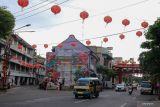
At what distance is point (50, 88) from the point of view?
229ft

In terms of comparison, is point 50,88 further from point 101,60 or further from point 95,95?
point 101,60

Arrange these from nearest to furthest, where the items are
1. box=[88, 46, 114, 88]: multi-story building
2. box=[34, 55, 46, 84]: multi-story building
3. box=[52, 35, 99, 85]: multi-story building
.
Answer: box=[52, 35, 99, 85]: multi-story building, box=[88, 46, 114, 88]: multi-story building, box=[34, 55, 46, 84]: multi-story building

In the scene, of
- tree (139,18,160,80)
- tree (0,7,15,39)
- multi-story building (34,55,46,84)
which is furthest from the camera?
multi-story building (34,55,46,84)

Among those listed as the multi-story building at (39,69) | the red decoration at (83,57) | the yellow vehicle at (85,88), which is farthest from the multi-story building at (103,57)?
the yellow vehicle at (85,88)

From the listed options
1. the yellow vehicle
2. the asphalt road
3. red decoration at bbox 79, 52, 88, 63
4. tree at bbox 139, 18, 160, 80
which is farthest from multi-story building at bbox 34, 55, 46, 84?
the asphalt road

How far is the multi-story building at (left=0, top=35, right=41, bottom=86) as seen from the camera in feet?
295

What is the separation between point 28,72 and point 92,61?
845 inches

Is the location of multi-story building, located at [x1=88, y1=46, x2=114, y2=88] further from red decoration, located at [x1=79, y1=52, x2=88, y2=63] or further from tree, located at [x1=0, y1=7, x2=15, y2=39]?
tree, located at [x1=0, y1=7, x2=15, y2=39]

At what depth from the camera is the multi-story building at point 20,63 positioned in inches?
3541

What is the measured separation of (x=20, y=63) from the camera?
9619 cm

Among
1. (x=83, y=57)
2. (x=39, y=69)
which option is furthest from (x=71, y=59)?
(x=39, y=69)

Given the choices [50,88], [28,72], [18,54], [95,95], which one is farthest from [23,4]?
[28,72]

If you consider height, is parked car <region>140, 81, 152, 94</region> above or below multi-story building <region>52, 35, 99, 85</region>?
below

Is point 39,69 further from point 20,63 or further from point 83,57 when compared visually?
point 83,57
